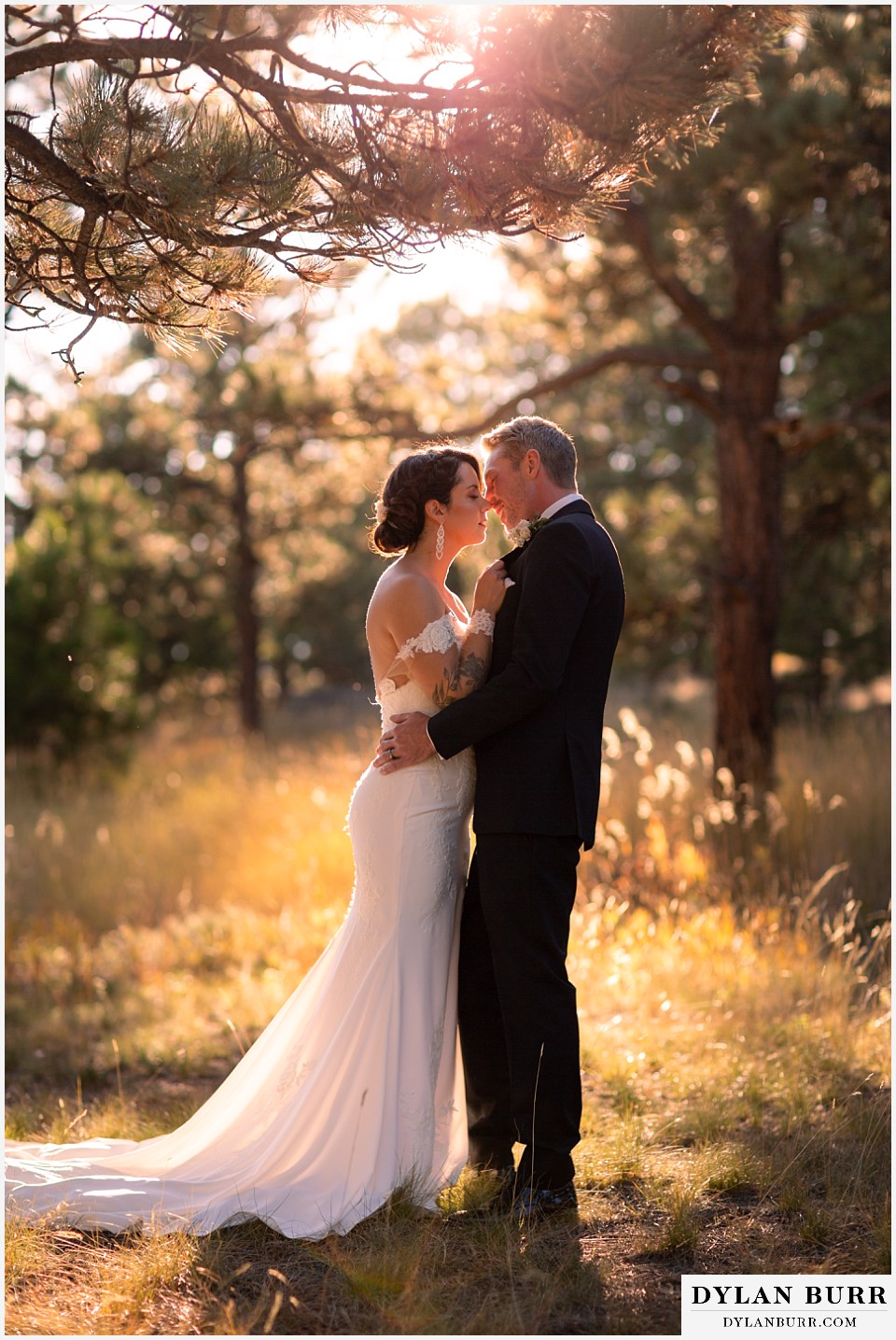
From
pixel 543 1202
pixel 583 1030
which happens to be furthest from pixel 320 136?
pixel 583 1030

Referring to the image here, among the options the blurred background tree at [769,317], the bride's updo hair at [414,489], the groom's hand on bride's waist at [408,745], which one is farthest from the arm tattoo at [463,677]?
the blurred background tree at [769,317]

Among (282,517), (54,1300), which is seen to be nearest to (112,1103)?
(54,1300)

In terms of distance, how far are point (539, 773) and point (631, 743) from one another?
21.7 feet

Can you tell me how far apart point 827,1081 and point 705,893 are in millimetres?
2461

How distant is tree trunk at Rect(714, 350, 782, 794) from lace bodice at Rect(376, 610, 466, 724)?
5.00 metres

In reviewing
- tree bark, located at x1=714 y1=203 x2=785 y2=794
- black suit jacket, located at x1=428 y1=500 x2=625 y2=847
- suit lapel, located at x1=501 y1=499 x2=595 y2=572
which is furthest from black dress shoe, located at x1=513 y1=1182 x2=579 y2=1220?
tree bark, located at x1=714 y1=203 x2=785 y2=794

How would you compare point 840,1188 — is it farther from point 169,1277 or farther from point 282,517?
point 282,517

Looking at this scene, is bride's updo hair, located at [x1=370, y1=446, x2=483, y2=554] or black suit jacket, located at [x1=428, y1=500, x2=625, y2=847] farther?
bride's updo hair, located at [x1=370, y1=446, x2=483, y2=554]

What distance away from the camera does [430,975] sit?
147 inches

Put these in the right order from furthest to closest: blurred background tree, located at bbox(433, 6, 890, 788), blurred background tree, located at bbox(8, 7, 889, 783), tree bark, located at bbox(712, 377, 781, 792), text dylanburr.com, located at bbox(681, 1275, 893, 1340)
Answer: tree bark, located at bbox(712, 377, 781, 792) < blurred background tree, located at bbox(8, 7, 889, 783) < blurred background tree, located at bbox(433, 6, 890, 788) < text dylanburr.com, located at bbox(681, 1275, 893, 1340)

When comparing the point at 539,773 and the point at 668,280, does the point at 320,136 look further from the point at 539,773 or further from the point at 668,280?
the point at 668,280

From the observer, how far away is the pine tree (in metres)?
3.26

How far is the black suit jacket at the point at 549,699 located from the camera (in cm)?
349

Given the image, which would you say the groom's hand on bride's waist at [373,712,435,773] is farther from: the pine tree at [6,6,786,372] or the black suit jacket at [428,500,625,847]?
the pine tree at [6,6,786,372]
